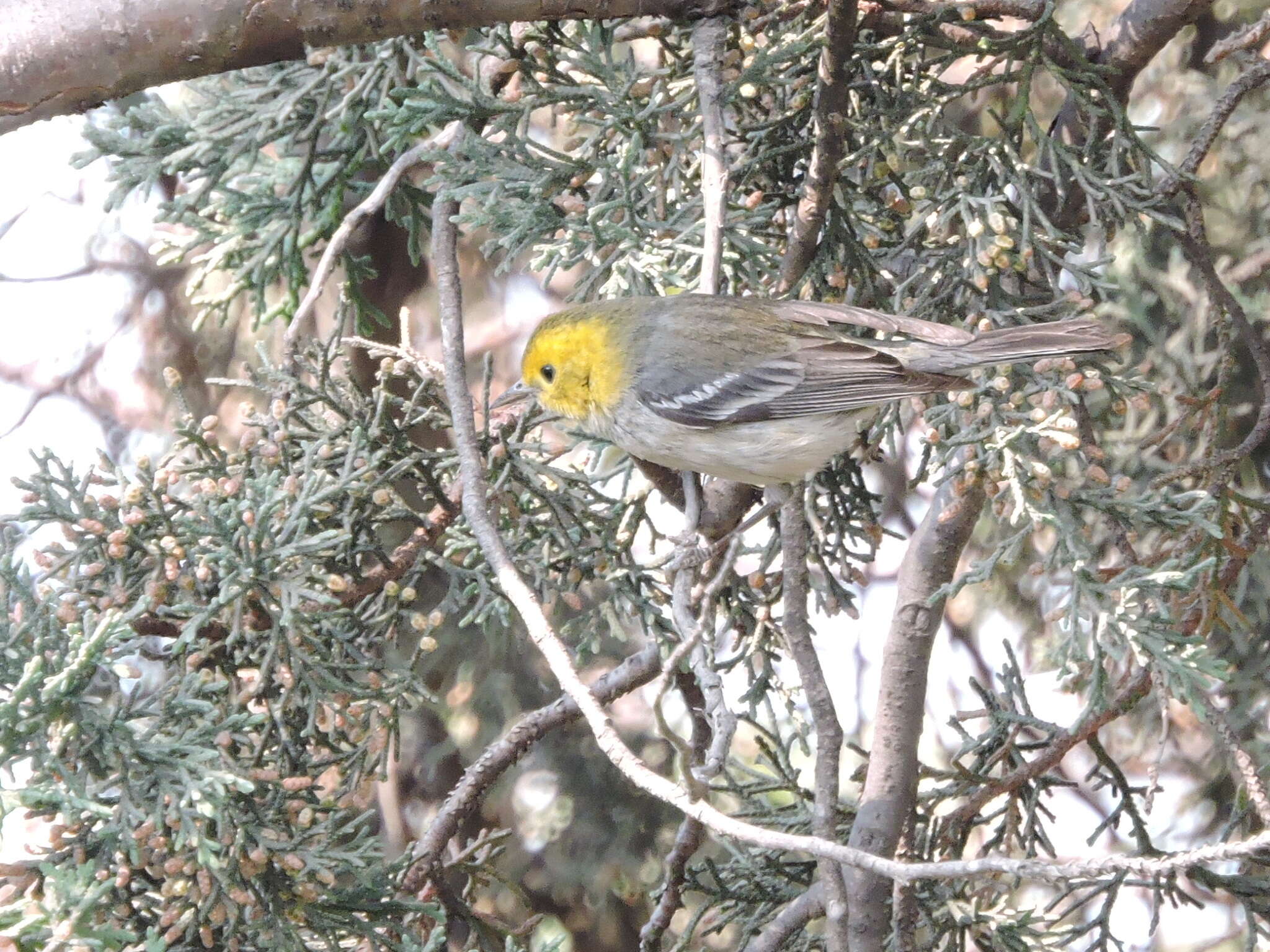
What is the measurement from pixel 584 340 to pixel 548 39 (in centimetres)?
62

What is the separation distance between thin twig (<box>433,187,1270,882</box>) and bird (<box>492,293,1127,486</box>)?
13.4 inches

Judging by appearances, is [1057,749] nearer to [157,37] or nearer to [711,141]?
[711,141]

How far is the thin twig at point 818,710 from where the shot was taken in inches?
71.5

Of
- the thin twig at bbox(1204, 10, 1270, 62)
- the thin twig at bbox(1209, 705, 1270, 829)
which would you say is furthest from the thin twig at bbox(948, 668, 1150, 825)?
the thin twig at bbox(1204, 10, 1270, 62)

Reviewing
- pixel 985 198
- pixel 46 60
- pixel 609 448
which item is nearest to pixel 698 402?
pixel 985 198

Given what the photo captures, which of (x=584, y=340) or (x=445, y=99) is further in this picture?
(x=584, y=340)

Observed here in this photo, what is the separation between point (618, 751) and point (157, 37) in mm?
1417

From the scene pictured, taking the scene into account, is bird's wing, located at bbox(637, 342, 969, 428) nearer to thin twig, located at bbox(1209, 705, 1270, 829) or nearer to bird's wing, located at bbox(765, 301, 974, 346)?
bird's wing, located at bbox(765, 301, 974, 346)

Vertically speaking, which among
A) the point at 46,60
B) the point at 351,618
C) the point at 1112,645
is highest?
the point at 46,60

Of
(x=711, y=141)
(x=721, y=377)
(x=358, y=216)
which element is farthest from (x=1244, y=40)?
(x=358, y=216)

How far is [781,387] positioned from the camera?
248cm

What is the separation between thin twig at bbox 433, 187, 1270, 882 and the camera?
982 millimetres

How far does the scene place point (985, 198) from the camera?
208cm

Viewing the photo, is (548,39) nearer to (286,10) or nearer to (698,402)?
(286,10)
